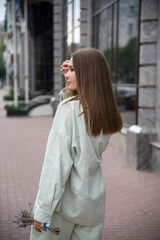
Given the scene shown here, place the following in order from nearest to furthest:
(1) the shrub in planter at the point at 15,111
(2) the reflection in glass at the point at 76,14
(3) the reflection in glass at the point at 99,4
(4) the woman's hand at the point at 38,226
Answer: (4) the woman's hand at the point at 38,226 → (3) the reflection in glass at the point at 99,4 → (2) the reflection in glass at the point at 76,14 → (1) the shrub in planter at the point at 15,111

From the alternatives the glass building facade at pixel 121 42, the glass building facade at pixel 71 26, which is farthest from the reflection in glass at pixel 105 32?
the glass building facade at pixel 71 26

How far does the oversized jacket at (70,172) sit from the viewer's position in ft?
6.73

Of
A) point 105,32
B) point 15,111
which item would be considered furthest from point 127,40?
Answer: point 15,111

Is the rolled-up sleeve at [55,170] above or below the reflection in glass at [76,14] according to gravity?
below

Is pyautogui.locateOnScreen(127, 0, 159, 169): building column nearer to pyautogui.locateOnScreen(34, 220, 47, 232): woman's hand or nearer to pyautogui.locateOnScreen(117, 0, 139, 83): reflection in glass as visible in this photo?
pyautogui.locateOnScreen(117, 0, 139, 83): reflection in glass

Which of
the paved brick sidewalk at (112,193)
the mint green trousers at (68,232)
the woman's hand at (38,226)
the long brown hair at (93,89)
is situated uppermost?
the long brown hair at (93,89)

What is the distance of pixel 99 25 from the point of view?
11102mm

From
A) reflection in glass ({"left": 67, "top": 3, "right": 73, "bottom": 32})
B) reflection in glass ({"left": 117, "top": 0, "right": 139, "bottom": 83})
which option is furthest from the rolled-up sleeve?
reflection in glass ({"left": 67, "top": 3, "right": 73, "bottom": 32})

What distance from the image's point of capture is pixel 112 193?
5.58 m

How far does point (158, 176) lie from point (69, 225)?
4.55 meters

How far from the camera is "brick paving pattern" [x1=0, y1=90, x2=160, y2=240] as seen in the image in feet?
13.6

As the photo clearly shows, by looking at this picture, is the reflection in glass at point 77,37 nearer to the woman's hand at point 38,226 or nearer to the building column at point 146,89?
the building column at point 146,89

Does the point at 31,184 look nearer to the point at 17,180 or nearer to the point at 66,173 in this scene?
the point at 17,180

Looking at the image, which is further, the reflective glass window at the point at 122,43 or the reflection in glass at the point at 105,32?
the reflection in glass at the point at 105,32
